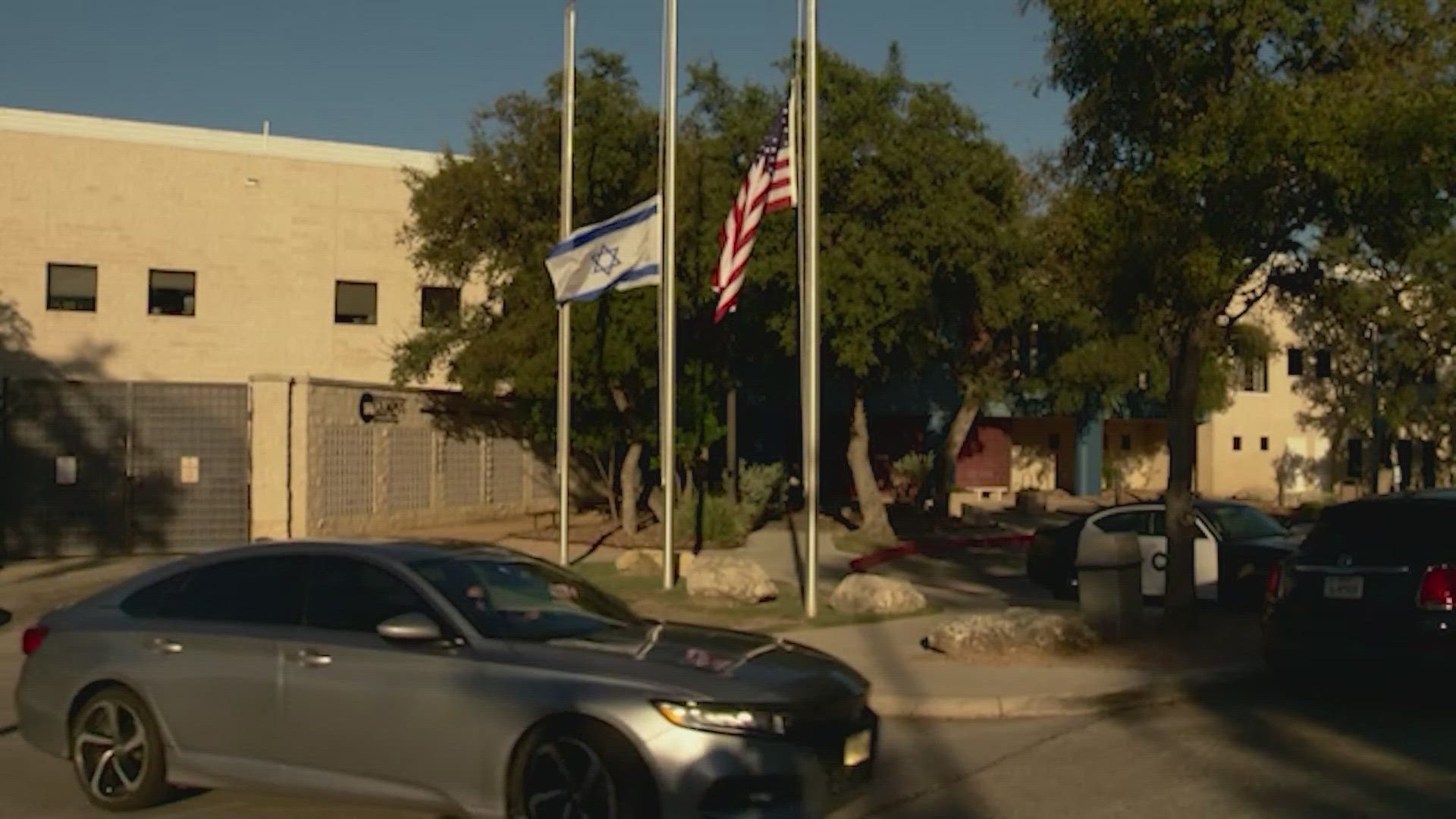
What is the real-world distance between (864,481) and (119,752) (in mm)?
23869

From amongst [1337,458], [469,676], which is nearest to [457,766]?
[469,676]

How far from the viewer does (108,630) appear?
8.08m

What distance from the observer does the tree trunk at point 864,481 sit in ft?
101

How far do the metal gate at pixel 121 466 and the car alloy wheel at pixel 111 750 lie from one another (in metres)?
18.7

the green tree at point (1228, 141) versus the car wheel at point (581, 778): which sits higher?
the green tree at point (1228, 141)

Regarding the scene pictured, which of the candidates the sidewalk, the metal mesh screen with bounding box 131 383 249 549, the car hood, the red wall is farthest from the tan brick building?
the car hood

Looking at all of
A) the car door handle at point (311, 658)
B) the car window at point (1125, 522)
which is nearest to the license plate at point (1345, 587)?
the car door handle at point (311, 658)

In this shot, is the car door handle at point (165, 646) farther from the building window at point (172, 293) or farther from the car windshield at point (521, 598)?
the building window at point (172, 293)

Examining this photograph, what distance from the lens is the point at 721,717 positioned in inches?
265

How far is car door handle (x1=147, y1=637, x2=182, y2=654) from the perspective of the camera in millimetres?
7820

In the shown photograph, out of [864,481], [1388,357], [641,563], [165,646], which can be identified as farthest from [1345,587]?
[1388,357]

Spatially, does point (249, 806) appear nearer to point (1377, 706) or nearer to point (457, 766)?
point (457, 766)

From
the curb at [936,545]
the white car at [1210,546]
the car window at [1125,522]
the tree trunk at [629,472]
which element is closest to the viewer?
the white car at [1210,546]

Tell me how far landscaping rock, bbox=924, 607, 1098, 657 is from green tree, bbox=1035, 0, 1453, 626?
5.34 feet
